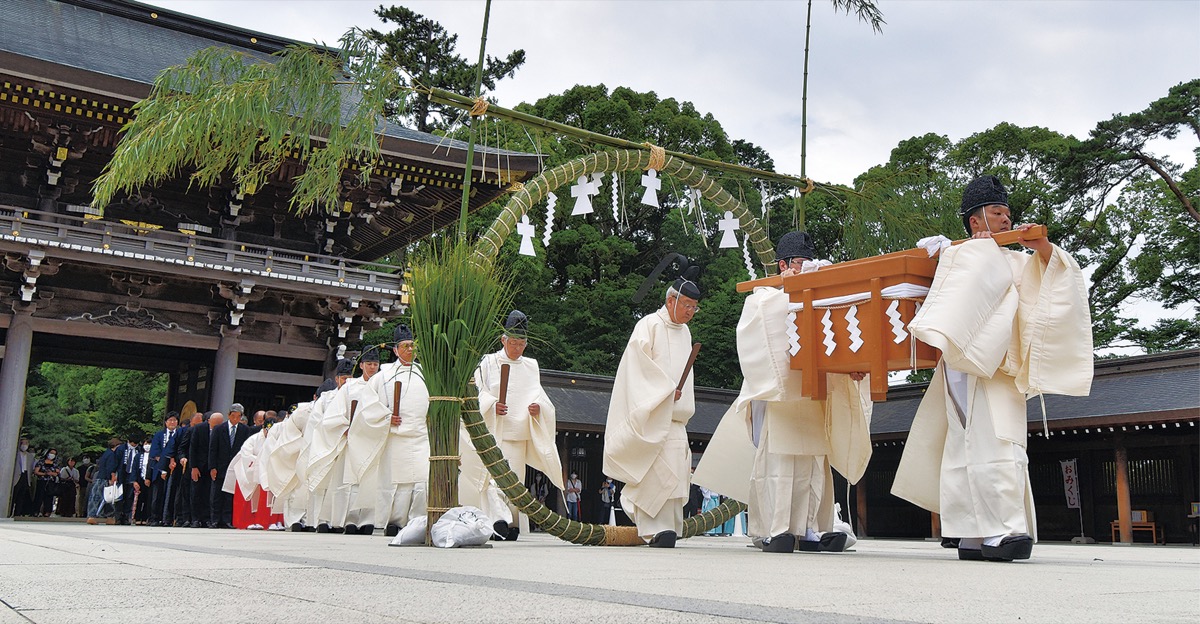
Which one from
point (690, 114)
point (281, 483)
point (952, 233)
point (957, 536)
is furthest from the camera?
point (690, 114)

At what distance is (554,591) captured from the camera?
7.91ft

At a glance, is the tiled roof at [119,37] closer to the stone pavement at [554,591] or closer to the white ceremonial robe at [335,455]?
the white ceremonial robe at [335,455]

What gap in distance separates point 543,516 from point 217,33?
1380 cm

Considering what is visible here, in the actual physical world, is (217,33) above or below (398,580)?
above

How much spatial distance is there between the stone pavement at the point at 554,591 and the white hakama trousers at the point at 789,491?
1667 millimetres

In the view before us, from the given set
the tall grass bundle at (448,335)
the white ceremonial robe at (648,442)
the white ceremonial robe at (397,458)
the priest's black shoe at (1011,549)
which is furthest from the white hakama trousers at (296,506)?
the priest's black shoe at (1011,549)

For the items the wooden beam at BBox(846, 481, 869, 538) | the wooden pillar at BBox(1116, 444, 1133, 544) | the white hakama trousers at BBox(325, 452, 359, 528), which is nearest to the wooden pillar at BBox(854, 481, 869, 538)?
the wooden beam at BBox(846, 481, 869, 538)

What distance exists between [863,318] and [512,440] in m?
3.52

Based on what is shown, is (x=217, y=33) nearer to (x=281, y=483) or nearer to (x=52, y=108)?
(x=52, y=108)

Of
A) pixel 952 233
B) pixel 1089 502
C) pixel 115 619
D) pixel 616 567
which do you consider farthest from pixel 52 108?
pixel 1089 502

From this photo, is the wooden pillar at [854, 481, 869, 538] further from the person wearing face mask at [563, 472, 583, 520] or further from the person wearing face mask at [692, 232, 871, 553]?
the person wearing face mask at [692, 232, 871, 553]

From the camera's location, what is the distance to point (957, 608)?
210cm

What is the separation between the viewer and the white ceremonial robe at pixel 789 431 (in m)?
5.35

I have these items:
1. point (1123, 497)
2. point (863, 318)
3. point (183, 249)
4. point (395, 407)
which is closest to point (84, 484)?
point (183, 249)
